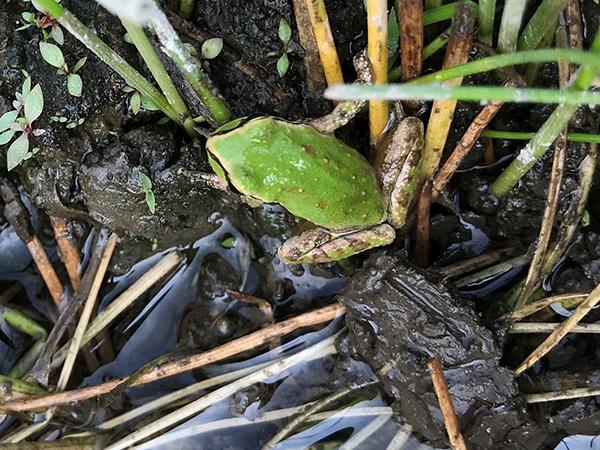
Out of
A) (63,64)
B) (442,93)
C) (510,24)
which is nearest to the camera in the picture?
(442,93)

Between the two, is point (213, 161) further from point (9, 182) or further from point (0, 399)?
point (0, 399)

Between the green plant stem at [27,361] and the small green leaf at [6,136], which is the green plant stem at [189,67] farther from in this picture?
the green plant stem at [27,361]

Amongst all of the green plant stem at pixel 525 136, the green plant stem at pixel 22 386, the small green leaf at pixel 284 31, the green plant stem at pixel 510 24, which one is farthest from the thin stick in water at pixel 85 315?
the green plant stem at pixel 510 24

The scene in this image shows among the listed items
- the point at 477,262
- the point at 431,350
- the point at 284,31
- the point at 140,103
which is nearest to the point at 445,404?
the point at 431,350

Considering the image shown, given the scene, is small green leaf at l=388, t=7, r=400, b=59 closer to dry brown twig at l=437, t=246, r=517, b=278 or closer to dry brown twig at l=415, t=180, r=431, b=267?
dry brown twig at l=415, t=180, r=431, b=267

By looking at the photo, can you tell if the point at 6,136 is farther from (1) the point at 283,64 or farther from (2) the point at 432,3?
(2) the point at 432,3

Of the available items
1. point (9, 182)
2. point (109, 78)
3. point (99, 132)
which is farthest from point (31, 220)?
point (109, 78)
